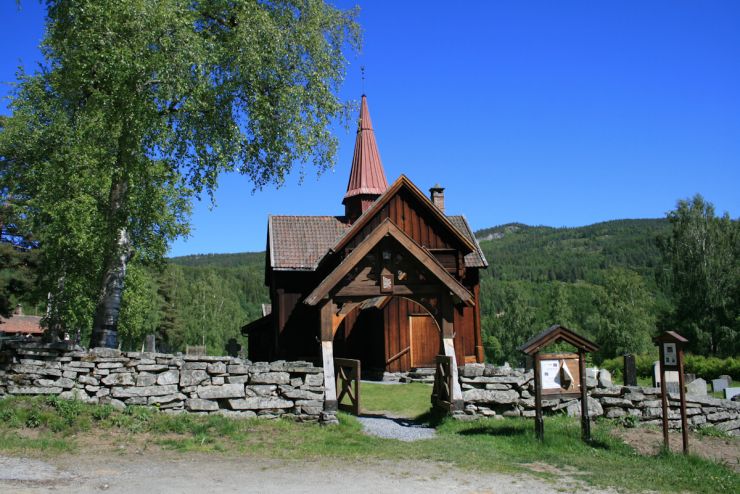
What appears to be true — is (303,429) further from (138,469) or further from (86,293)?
(86,293)

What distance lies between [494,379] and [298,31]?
10.0 meters

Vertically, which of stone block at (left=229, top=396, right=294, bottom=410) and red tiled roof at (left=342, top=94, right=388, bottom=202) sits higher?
red tiled roof at (left=342, top=94, right=388, bottom=202)

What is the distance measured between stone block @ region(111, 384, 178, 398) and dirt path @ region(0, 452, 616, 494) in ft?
8.68

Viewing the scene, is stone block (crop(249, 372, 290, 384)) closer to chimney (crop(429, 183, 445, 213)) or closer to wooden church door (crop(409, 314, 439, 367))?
wooden church door (crop(409, 314, 439, 367))

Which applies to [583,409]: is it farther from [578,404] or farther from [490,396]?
[578,404]

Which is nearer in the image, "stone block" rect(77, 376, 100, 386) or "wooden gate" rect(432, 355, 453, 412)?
"stone block" rect(77, 376, 100, 386)

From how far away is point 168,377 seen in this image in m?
13.0

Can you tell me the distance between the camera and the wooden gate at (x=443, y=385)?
1444 cm

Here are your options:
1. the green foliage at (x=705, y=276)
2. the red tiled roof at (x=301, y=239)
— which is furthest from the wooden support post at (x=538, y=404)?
the green foliage at (x=705, y=276)

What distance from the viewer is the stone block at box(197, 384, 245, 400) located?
42.9ft

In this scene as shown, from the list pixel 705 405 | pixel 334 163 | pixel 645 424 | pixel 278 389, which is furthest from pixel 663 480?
pixel 334 163

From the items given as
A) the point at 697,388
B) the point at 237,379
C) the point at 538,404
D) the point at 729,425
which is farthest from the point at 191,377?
the point at 697,388

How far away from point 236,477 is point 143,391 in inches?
186

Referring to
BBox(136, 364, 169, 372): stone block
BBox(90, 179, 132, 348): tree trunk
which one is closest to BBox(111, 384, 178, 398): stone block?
BBox(136, 364, 169, 372): stone block
